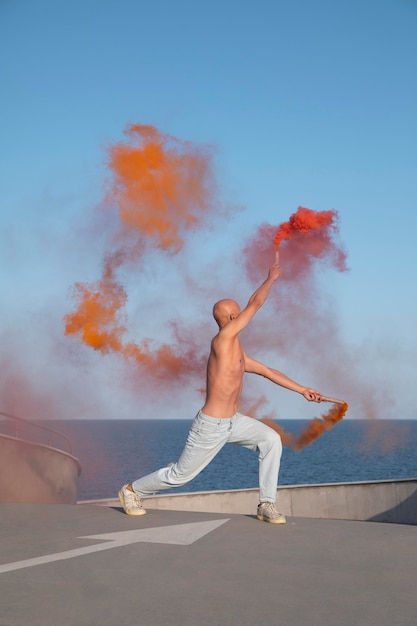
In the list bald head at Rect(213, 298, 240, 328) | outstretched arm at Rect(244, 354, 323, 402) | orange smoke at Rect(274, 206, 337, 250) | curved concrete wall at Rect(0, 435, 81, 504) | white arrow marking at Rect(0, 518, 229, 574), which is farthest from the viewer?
curved concrete wall at Rect(0, 435, 81, 504)

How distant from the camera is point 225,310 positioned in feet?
24.5

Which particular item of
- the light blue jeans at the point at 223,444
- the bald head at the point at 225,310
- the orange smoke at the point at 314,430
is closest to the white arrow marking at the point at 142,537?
the light blue jeans at the point at 223,444

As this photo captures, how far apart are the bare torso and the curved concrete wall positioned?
7512 mm

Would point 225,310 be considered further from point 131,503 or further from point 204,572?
point 204,572

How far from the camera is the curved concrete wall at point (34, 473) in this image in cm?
1370

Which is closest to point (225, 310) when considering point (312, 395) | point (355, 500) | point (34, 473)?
point (312, 395)

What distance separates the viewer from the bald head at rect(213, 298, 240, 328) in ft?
24.5

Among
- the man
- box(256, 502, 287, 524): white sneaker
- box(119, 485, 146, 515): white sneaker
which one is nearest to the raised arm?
the man

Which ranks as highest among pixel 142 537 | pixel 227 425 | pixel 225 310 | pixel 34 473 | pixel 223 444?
pixel 225 310

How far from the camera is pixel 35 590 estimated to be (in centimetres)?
452

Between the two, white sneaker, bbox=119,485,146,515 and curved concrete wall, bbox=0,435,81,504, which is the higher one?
curved concrete wall, bbox=0,435,81,504

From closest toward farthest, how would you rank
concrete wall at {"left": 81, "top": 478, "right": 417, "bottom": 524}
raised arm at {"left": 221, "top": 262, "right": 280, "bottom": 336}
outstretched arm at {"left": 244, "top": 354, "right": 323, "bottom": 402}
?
1. raised arm at {"left": 221, "top": 262, "right": 280, "bottom": 336}
2. outstretched arm at {"left": 244, "top": 354, "right": 323, "bottom": 402}
3. concrete wall at {"left": 81, "top": 478, "right": 417, "bottom": 524}

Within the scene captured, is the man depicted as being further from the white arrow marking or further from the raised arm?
the white arrow marking

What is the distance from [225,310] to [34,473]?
902 cm
